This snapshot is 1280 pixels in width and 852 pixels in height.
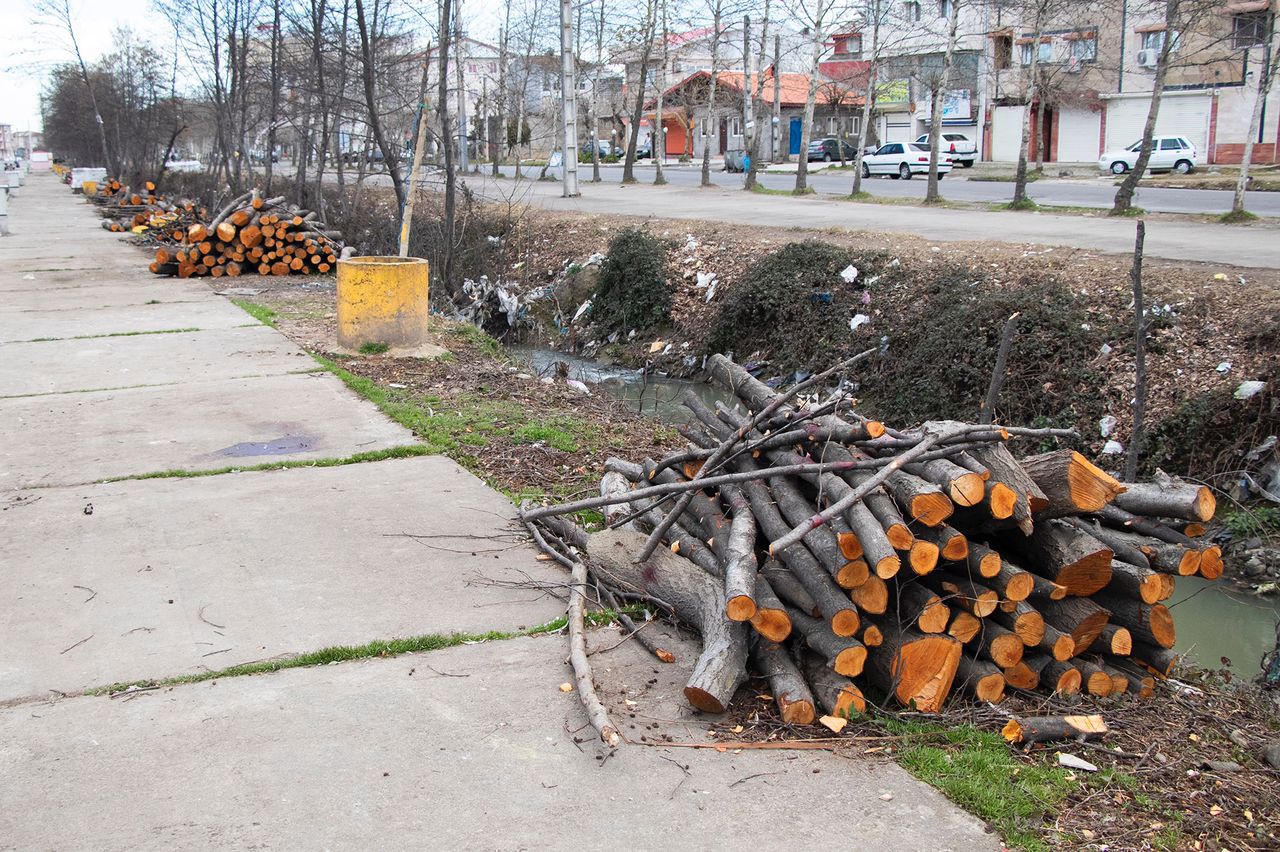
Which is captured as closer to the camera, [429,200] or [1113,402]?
[1113,402]

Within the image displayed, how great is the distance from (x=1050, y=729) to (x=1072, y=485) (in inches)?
37.9

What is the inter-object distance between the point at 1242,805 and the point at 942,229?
1540cm

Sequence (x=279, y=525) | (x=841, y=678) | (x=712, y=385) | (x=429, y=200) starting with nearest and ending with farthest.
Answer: (x=841, y=678), (x=279, y=525), (x=712, y=385), (x=429, y=200)

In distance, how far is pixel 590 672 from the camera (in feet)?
14.5

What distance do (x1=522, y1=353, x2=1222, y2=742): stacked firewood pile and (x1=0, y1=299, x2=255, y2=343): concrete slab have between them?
10429 millimetres

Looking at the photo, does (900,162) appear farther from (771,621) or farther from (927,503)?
(771,621)

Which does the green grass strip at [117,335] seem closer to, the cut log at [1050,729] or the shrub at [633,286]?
the shrub at [633,286]

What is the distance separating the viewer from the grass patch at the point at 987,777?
352 centimetres

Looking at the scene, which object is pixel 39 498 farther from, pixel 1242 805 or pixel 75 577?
pixel 1242 805

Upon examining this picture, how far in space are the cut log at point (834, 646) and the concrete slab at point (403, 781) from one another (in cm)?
37

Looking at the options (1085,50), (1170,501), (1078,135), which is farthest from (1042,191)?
(1170,501)

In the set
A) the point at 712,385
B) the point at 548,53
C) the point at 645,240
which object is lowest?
the point at 712,385

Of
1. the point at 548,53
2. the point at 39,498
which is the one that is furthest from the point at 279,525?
the point at 548,53

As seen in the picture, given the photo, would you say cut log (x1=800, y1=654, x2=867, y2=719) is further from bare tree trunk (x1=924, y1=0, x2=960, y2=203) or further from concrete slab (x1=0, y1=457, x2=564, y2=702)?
bare tree trunk (x1=924, y1=0, x2=960, y2=203)
